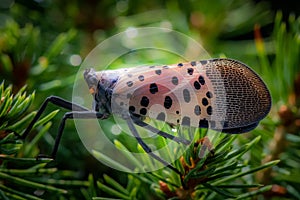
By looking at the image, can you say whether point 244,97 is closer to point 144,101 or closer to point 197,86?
point 197,86

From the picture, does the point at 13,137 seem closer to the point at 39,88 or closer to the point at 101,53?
the point at 39,88

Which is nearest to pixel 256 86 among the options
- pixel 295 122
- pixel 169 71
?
pixel 169 71

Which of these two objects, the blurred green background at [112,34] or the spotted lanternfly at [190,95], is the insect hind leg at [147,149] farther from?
the blurred green background at [112,34]

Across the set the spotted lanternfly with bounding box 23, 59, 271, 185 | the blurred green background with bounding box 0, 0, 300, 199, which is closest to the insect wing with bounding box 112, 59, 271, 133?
the spotted lanternfly with bounding box 23, 59, 271, 185

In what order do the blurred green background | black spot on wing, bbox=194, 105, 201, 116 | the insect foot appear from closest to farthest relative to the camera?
the insect foot, black spot on wing, bbox=194, 105, 201, 116, the blurred green background

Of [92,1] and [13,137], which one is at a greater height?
[92,1]

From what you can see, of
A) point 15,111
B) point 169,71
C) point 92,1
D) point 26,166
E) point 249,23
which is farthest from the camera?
point 249,23

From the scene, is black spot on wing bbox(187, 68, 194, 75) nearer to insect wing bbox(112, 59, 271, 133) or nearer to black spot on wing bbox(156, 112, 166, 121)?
insect wing bbox(112, 59, 271, 133)
